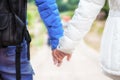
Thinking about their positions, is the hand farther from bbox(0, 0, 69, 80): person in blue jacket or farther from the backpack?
the backpack

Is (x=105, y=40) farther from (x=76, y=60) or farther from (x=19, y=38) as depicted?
(x=76, y=60)

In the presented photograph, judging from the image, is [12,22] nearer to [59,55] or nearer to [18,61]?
[18,61]

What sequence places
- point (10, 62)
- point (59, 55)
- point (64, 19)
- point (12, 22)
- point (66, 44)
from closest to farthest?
point (12, 22), point (10, 62), point (66, 44), point (59, 55), point (64, 19)

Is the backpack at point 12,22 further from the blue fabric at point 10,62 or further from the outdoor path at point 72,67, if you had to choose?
the outdoor path at point 72,67

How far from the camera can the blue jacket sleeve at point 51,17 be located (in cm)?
447

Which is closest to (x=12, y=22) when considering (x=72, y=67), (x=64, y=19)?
(x=72, y=67)

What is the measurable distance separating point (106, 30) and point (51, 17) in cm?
50

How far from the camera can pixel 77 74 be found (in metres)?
8.62

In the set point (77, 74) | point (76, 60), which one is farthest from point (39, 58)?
point (77, 74)

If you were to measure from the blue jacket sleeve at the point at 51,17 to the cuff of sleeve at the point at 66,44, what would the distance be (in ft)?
0.53

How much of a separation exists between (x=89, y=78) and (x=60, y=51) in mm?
3878

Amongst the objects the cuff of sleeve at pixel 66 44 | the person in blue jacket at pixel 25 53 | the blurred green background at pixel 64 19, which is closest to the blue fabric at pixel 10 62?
the person in blue jacket at pixel 25 53

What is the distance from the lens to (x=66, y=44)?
429cm

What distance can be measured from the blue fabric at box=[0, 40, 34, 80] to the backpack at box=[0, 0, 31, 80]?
3.6 inches
